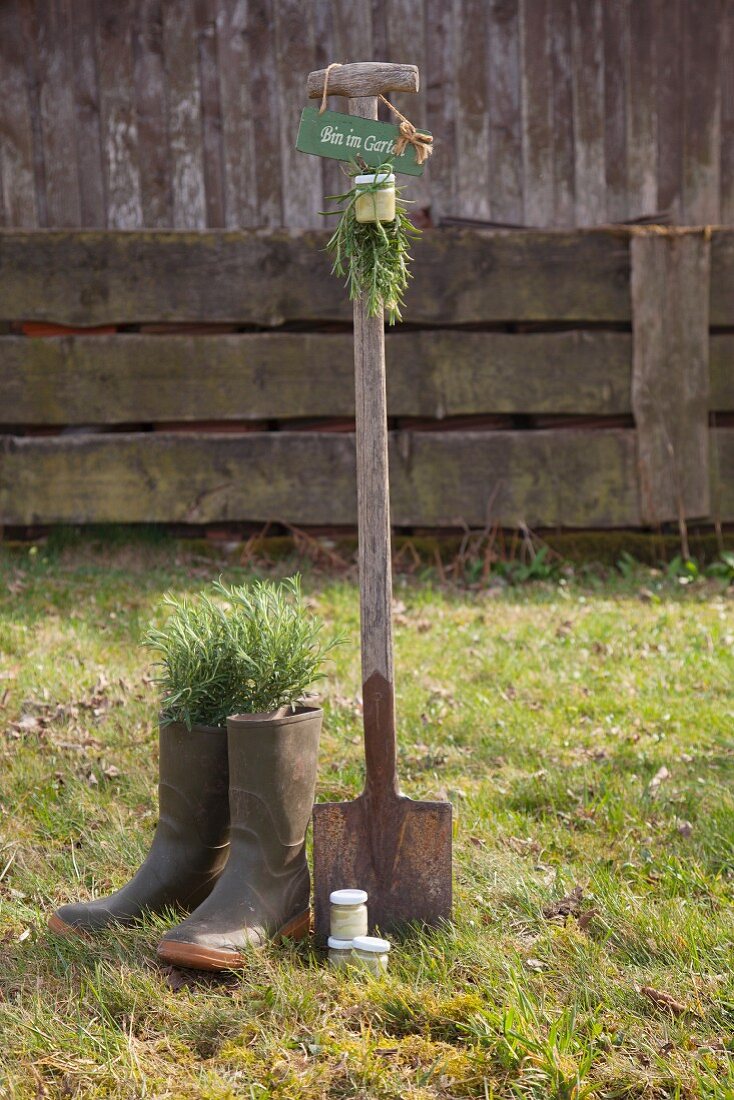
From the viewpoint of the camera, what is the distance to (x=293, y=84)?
22.0 feet

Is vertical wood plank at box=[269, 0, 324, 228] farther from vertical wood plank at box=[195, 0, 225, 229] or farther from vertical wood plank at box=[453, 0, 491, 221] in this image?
vertical wood plank at box=[453, 0, 491, 221]

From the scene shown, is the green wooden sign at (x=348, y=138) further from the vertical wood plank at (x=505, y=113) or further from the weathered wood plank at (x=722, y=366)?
the weathered wood plank at (x=722, y=366)

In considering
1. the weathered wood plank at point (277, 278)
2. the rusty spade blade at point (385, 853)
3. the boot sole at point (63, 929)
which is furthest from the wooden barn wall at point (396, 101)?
the boot sole at point (63, 929)

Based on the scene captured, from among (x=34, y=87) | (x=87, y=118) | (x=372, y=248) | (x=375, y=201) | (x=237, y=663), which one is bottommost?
(x=237, y=663)

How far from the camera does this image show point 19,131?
6805 millimetres

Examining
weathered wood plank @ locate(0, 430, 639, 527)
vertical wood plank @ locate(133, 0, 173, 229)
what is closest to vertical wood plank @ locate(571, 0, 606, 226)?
weathered wood plank @ locate(0, 430, 639, 527)

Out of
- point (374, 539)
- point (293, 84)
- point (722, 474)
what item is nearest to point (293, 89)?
point (293, 84)

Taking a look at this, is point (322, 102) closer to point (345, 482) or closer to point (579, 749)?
point (579, 749)

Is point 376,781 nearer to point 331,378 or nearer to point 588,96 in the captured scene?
point 331,378

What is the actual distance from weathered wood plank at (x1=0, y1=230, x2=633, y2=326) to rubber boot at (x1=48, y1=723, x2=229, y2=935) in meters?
4.51

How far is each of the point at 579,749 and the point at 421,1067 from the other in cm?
191

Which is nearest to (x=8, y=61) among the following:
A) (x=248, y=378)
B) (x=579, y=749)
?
(x=248, y=378)

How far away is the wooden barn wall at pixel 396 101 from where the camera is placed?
669 cm

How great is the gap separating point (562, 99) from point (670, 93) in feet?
2.42
